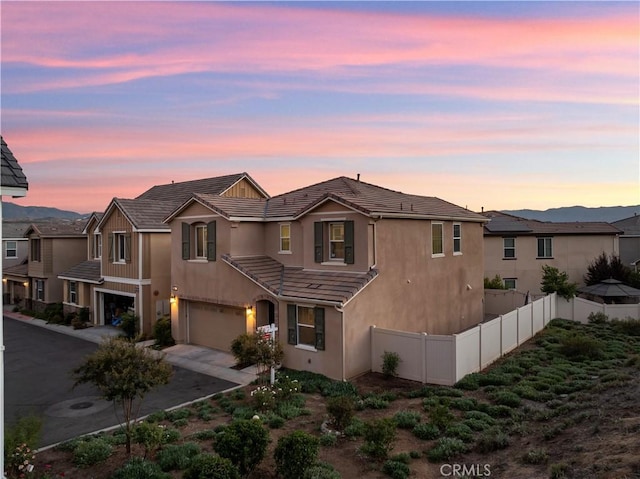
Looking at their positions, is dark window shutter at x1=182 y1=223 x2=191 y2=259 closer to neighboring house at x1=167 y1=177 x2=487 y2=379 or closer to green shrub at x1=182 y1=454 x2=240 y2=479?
neighboring house at x1=167 y1=177 x2=487 y2=379

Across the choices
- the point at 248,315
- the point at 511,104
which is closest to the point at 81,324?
the point at 248,315

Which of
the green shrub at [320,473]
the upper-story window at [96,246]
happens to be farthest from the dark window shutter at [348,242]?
the upper-story window at [96,246]

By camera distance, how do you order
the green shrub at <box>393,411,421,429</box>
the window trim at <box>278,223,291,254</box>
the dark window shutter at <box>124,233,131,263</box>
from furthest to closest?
the dark window shutter at <box>124,233,131,263</box> < the window trim at <box>278,223,291,254</box> < the green shrub at <box>393,411,421,429</box>

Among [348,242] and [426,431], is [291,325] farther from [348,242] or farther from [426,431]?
[426,431]

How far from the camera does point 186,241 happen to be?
21.5m

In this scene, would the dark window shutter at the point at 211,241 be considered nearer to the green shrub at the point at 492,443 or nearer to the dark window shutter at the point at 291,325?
the dark window shutter at the point at 291,325

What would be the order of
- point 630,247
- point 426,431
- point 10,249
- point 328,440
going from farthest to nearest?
1. point 630,247
2. point 10,249
3. point 426,431
4. point 328,440

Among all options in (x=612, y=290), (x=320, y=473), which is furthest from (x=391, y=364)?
(x=612, y=290)

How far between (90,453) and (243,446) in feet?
12.8

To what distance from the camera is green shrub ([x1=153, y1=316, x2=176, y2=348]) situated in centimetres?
2216

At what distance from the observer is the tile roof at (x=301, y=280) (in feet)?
52.8

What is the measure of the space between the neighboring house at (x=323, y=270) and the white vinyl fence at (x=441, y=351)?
0.80m

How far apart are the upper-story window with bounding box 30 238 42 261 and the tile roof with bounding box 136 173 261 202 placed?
8.23 m

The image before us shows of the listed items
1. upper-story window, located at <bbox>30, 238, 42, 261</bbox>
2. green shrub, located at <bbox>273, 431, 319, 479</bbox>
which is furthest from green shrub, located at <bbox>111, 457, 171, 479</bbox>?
upper-story window, located at <bbox>30, 238, 42, 261</bbox>
